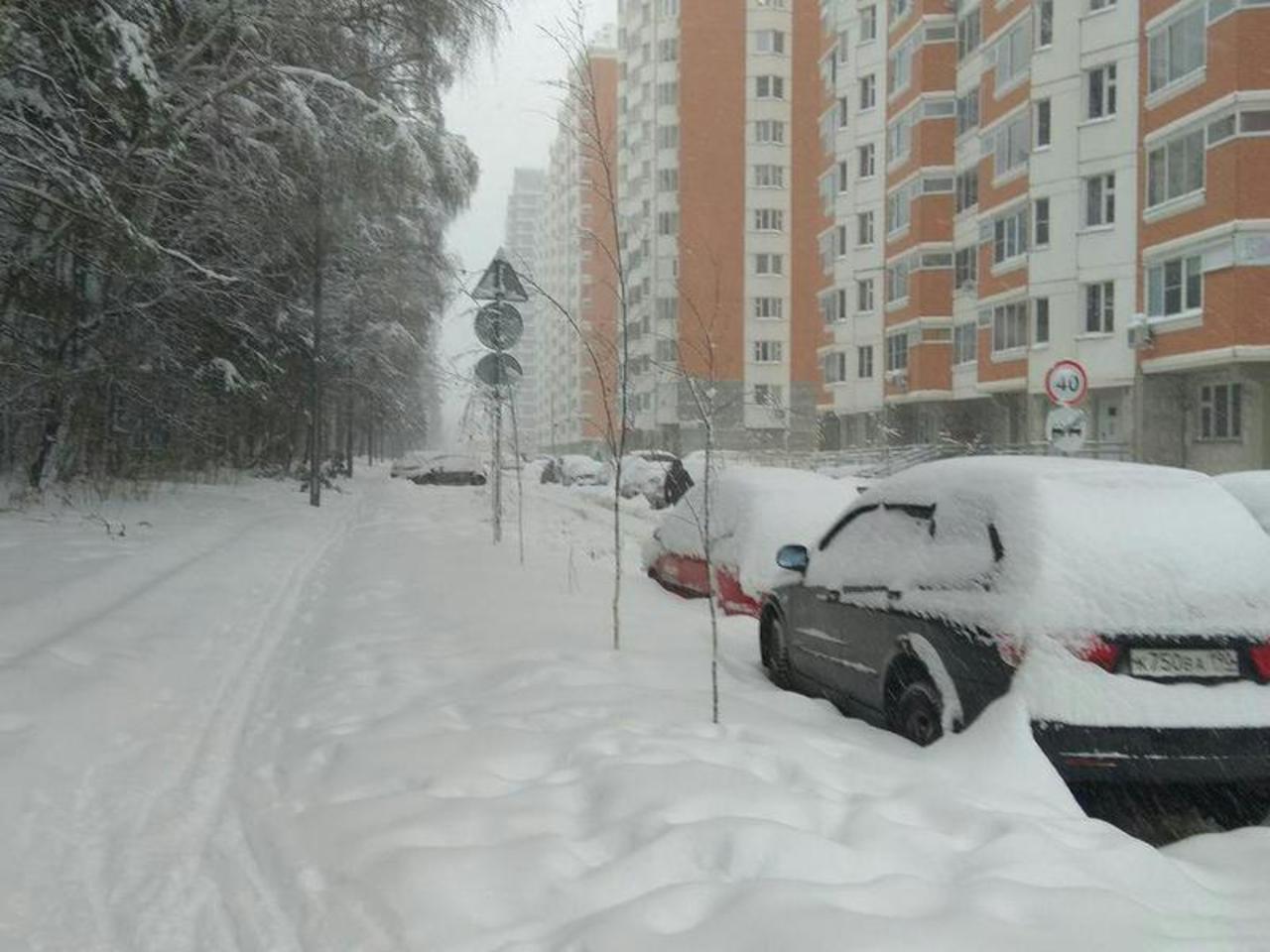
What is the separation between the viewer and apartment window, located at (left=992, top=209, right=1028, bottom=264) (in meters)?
35.3

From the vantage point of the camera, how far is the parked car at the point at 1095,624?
4414 millimetres

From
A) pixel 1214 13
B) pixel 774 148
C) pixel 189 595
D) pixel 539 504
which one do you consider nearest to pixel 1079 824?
pixel 189 595

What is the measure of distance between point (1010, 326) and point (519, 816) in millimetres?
35122

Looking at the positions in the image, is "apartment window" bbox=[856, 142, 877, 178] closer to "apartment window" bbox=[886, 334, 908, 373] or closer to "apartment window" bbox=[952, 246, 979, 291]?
"apartment window" bbox=[886, 334, 908, 373]

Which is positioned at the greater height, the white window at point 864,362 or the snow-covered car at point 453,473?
the white window at point 864,362

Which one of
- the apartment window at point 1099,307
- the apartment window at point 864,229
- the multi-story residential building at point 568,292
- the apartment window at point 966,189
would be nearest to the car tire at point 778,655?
the multi-story residential building at point 568,292

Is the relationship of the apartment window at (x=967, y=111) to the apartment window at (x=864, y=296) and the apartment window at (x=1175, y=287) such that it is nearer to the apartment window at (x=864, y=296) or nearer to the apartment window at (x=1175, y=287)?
the apartment window at (x=864, y=296)

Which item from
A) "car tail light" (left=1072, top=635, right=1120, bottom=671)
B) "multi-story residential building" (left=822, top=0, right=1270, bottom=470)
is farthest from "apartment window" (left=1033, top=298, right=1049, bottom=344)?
"car tail light" (left=1072, top=635, right=1120, bottom=671)

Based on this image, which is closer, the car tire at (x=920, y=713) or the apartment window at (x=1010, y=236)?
the car tire at (x=920, y=713)

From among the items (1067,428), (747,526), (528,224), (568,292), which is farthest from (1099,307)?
(528,224)

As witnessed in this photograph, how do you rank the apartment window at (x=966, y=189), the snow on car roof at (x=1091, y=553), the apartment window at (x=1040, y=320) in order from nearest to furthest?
1. the snow on car roof at (x=1091, y=553)
2. the apartment window at (x=1040, y=320)
3. the apartment window at (x=966, y=189)

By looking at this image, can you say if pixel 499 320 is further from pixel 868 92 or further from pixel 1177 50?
pixel 868 92

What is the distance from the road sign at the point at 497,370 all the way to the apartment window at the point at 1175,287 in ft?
69.9

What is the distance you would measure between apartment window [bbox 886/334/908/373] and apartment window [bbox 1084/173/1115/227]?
40.4 feet
